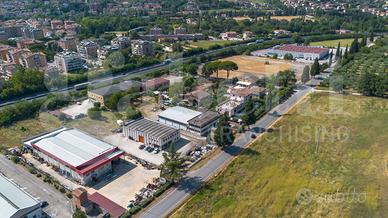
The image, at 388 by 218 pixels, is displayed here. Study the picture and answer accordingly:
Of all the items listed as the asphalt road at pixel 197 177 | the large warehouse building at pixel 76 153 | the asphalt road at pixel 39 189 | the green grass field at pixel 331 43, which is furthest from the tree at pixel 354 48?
the asphalt road at pixel 39 189

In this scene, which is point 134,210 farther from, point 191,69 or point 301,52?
point 301,52

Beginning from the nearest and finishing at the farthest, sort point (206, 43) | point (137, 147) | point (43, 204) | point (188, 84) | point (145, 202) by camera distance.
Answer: point (145, 202), point (43, 204), point (137, 147), point (188, 84), point (206, 43)

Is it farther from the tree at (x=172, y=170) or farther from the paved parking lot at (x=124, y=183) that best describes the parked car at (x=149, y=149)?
the tree at (x=172, y=170)

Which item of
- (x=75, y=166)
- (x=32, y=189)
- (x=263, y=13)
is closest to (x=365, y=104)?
(x=75, y=166)

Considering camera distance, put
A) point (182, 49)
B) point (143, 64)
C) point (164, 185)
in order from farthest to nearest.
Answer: point (182, 49), point (143, 64), point (164, 185)

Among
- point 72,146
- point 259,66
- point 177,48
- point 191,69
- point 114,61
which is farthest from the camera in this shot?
point 177,48

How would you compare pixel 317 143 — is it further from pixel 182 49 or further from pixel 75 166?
pixel 182 49

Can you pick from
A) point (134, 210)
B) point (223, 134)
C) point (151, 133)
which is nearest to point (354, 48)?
point (223, 134)
